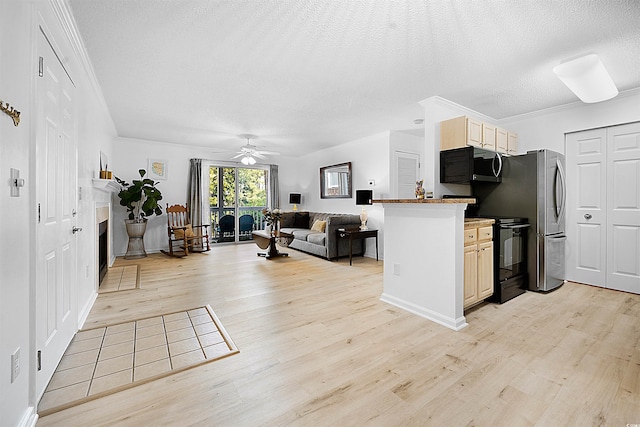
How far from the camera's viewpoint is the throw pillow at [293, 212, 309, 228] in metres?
7.25

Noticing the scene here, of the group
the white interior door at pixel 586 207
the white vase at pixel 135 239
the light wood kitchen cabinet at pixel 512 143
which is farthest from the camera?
the white vase at pixel 135 239

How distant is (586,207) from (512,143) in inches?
48.5

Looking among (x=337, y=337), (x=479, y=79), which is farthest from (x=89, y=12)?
(x=479, y=79)

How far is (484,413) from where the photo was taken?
58.7 inches

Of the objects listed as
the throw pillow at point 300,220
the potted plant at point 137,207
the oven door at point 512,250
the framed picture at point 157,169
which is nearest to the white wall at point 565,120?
the oven door at point 512,250

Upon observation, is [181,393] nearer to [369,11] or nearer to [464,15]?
[369,11]

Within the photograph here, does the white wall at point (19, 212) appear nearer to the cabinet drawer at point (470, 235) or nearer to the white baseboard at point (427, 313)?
the white baseboard at point (427, 313)

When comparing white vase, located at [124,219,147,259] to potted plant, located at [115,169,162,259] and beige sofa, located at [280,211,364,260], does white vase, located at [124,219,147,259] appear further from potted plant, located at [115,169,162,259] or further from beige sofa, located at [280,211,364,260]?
beige sofa, located at [280,211,364,260]

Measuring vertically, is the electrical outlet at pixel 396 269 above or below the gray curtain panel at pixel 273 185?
below

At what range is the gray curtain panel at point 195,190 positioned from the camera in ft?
21.8

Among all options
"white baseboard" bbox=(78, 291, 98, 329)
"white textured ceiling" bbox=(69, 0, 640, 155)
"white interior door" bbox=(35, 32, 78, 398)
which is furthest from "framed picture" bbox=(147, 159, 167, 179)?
"white interior door" bbox=(35, 32, 78, 398)

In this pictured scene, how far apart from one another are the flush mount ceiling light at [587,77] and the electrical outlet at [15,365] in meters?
4.31

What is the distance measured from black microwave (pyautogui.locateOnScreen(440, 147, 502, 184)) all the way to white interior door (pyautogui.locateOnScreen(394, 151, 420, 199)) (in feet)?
5.93

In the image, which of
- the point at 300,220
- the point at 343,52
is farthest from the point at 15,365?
the point at 300,220
